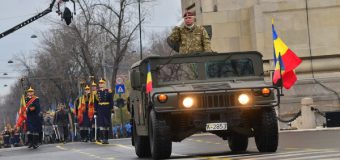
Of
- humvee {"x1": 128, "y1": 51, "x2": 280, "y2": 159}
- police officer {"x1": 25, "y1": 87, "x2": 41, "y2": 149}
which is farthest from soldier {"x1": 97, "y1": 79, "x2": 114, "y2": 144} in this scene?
humvee {"x1": 128, "y1": 51, "x2": 280, "y2": 159}

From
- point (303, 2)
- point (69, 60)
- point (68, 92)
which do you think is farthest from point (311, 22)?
point (68, 92)

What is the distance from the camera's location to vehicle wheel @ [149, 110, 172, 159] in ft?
51.4

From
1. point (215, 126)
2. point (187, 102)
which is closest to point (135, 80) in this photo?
point (187, 102)

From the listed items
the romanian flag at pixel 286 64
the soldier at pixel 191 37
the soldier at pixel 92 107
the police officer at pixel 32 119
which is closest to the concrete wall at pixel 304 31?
the soldier at pixel 92 107

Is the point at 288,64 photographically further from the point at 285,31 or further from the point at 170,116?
the point at 285,31

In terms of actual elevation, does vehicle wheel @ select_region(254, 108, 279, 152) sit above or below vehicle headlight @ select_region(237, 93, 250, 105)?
below

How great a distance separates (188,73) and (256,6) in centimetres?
1769

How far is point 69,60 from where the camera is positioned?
80.9 metres

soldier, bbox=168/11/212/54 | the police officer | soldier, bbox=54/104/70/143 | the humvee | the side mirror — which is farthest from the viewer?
soldier, bbox=54/104/70/143

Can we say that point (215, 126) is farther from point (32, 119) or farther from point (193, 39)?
point (32, 119)

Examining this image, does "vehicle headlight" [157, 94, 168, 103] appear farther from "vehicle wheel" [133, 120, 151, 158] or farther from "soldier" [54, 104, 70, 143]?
"soldier" [54, 104, 70, 143]

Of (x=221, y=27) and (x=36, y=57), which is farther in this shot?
(x=36, y=57)

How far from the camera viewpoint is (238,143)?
1853 cm

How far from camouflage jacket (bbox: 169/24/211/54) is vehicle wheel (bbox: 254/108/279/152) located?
235cm
